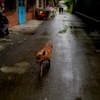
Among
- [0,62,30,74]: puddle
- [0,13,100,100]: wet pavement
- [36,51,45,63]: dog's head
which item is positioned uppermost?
[36,51,45,63]: dog's head

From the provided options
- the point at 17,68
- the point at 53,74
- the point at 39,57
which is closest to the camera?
the point at 39,57

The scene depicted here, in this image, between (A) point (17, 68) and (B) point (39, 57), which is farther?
(A) point (17, 68)

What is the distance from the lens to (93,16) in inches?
883

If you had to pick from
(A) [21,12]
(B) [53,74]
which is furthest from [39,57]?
(A) [21,12]

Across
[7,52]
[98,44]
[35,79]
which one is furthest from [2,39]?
[35,79]

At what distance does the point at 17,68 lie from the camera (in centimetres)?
709

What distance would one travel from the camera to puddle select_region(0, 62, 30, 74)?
6796mm

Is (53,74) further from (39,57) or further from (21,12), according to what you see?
(21,12)

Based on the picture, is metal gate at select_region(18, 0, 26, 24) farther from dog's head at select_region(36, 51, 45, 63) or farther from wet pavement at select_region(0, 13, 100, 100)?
dog's head at select_region(36, 51, 45, 63)

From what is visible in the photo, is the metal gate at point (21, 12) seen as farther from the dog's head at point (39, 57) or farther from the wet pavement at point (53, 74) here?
the dog's head at point (39, 57)

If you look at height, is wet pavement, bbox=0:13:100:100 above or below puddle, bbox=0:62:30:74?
below

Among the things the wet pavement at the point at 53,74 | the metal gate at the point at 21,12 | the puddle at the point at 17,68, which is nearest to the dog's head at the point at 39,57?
the wet pavement at the point at 53,74

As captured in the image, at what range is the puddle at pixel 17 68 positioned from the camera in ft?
22.3

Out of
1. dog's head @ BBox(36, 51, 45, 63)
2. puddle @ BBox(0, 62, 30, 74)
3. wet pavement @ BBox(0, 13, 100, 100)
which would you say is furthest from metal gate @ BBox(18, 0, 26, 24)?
dog's head @ BBox(36, 51, 45, 63)
